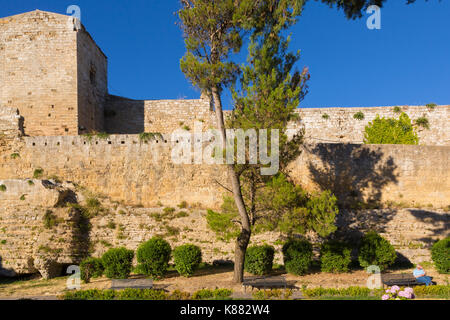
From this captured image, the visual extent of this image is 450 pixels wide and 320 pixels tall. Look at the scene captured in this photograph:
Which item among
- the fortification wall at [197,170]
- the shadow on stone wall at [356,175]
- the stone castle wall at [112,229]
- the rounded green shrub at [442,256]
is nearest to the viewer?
the rounded green shrub at [442,256]

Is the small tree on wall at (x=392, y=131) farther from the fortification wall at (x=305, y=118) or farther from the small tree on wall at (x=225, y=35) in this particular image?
the small tree on wall at (x=225, y=35)

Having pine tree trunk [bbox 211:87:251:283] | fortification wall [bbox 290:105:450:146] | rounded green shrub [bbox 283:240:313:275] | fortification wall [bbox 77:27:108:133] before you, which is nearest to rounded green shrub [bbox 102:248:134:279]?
pine tree trunk [bbox 211:87:251:283]

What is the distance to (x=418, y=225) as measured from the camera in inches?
545

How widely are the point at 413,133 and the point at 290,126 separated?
268 inches

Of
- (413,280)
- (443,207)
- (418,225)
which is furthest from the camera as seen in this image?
(443,207)

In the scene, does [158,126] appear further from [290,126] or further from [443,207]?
[443,207]

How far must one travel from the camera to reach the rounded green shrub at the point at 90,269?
1128 cm

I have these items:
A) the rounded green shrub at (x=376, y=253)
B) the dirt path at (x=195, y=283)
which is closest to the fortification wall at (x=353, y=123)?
the rounded green shrub at (x=376, y=253)

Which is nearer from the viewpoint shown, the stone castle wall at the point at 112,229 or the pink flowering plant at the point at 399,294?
the pink flowering plant at the point at 399,294

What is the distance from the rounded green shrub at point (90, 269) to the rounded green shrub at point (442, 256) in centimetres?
997

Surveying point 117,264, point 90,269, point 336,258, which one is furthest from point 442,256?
point 90,269

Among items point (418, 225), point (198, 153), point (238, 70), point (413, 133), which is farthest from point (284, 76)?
point (413, 133)

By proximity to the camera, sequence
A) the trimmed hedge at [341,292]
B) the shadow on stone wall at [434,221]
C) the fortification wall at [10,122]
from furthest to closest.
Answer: the fortification wall at [10,122] → the shadow on stone wall at [434,221] → the trimmed hedge at [341,292]

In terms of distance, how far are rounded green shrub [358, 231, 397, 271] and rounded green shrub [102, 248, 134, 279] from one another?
705 centimetres
